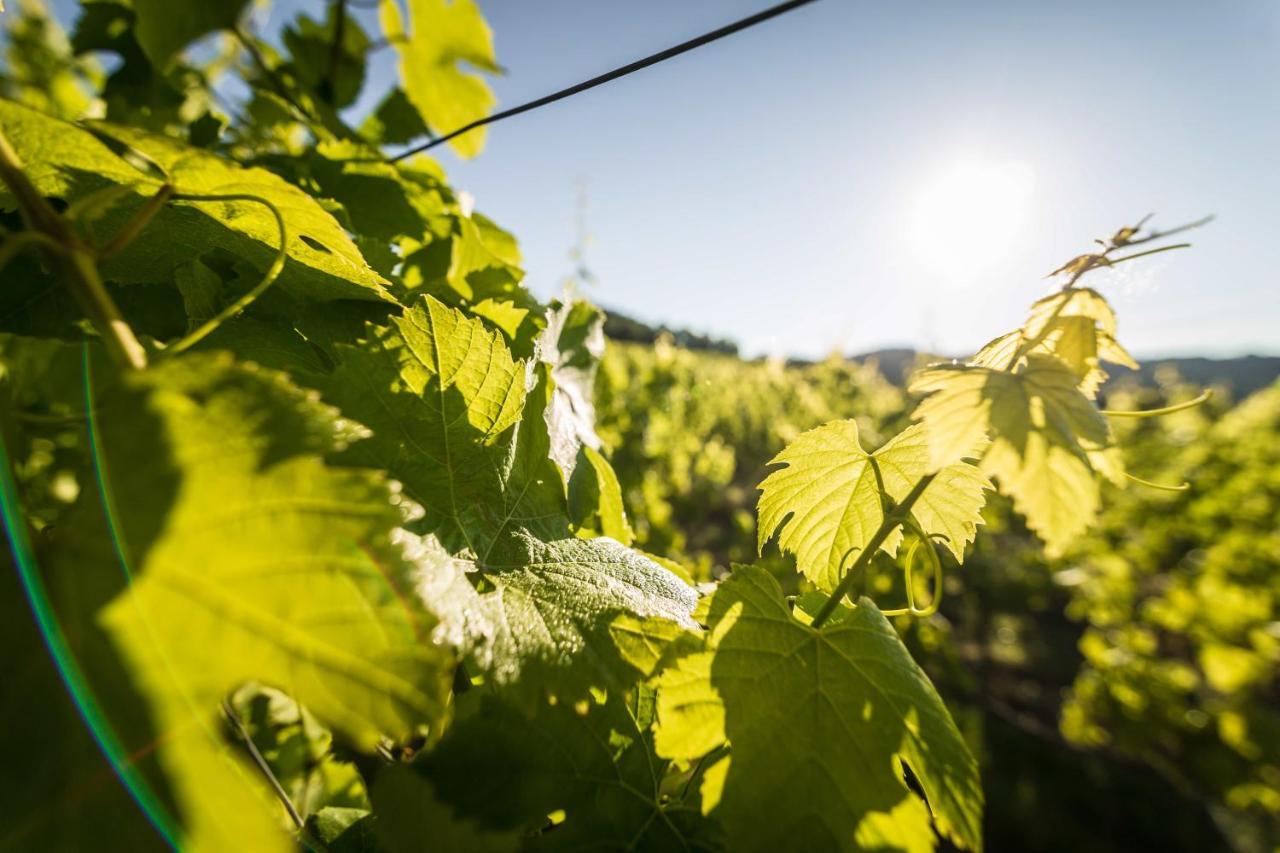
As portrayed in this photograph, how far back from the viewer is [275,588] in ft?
1.36

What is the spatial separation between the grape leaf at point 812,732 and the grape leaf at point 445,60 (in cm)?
157

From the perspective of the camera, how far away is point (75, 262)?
49 cm

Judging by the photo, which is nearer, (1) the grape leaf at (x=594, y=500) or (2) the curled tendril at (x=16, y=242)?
(2) the curled tendril at (x=16, y=242)

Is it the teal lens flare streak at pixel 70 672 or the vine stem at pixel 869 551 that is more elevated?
the teal lens flare streak at pixel 70 672

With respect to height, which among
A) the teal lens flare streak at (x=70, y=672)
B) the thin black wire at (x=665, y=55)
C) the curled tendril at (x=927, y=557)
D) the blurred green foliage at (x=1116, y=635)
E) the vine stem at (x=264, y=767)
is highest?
the thin black wire at (x=665, y=55)

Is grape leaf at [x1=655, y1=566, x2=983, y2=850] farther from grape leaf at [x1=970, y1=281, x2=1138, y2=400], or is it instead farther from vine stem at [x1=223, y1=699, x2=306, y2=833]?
vine stem at [x1=223, y1=699, x2=306, y2=833]

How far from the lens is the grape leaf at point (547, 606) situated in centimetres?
57

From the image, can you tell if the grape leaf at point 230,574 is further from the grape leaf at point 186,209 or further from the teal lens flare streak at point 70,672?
the grape leaf at point 186,209

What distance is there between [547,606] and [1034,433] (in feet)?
1.78

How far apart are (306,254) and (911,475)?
3.05 ft

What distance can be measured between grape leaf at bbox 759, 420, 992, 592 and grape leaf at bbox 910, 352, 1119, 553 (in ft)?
0.90

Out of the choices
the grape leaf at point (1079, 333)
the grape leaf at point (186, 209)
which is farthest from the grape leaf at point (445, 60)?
the grape leaf at point (1079, 333)

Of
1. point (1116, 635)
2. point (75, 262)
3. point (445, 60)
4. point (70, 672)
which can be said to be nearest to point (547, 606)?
point (70, 672)

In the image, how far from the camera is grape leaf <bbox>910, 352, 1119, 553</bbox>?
59cm
